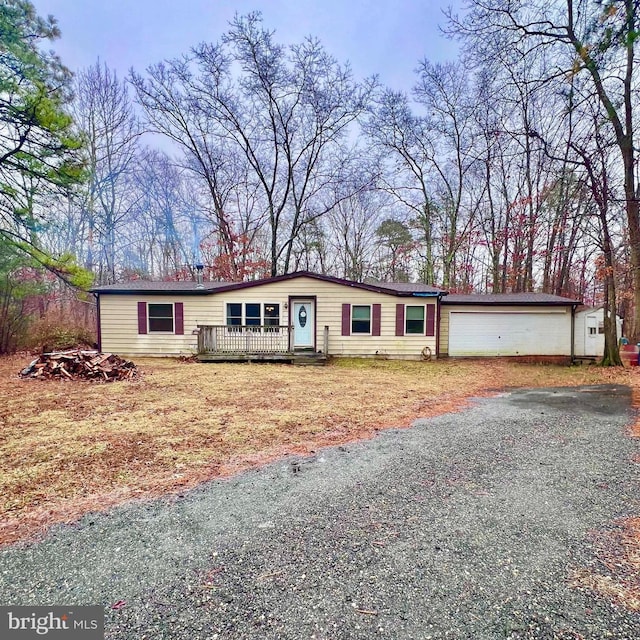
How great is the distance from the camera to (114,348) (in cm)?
1295

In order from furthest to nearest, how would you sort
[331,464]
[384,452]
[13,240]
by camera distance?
[13,240]
[384,452]
[331,464]

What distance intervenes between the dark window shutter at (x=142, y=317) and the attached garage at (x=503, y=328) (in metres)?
11.1

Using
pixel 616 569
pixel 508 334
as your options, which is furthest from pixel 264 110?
pixel 616 569

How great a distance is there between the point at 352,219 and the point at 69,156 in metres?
16.5

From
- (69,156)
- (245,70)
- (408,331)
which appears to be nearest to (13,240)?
(69,156)

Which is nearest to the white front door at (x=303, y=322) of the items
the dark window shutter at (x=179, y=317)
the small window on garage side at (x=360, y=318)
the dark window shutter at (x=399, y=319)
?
the small window on garage side at (x=360, y=318)

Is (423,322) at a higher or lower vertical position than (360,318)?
lower

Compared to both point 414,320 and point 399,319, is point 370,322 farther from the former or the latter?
point 414,320

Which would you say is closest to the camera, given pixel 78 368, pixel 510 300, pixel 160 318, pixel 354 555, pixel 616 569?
pixel 616 569

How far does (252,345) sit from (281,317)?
1.47 m

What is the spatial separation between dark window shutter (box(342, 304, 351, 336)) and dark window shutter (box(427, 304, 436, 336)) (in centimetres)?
292

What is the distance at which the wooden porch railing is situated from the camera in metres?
12.1

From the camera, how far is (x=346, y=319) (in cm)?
1278

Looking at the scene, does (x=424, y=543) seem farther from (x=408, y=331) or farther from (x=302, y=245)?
(x=302, y=245)
